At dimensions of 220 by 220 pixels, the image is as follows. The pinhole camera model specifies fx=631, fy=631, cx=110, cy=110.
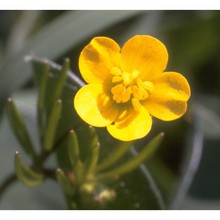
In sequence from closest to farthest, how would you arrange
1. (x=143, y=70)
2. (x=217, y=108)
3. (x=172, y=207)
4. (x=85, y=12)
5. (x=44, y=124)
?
(x=143, y=70), (x=44, y=124), (x=172, y=207), (x=85, y=12), (x=217, y=108)

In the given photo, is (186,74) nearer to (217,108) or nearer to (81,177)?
(217,108)

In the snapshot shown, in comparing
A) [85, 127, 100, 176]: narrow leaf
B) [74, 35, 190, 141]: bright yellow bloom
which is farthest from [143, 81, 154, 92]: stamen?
[85, 127, 100, 176]: narrow leaf

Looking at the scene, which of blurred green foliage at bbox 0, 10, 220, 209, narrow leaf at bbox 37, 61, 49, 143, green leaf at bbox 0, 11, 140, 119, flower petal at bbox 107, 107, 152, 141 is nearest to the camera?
flower petal at bbox 107, 107, 152, 141

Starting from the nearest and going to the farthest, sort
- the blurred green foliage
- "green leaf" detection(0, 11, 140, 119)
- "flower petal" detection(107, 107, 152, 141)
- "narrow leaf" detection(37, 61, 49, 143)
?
1. "flower petal" detection(107, 107, 152, 141)
2. "narrow leaf" detection(37, 61, 49, 143)
3. the blurred green foliage
4. "green leaf" detection(0, 11, 140, 119)

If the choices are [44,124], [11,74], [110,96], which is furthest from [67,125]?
[11,74]

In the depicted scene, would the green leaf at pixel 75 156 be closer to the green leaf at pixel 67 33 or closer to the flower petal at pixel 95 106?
the flower petal at pixel 95 106

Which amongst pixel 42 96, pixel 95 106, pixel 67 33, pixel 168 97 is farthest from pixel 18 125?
pixel 67 33

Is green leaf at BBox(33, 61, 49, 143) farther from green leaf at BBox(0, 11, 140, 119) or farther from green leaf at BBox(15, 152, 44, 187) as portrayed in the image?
green leaf at BBox(0, 11, 140, 119)

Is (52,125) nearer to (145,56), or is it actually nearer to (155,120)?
(145,56)

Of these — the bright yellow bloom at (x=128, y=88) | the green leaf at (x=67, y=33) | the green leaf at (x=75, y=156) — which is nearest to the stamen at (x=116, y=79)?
the bright yellow bloom at (x=128, y=88)
